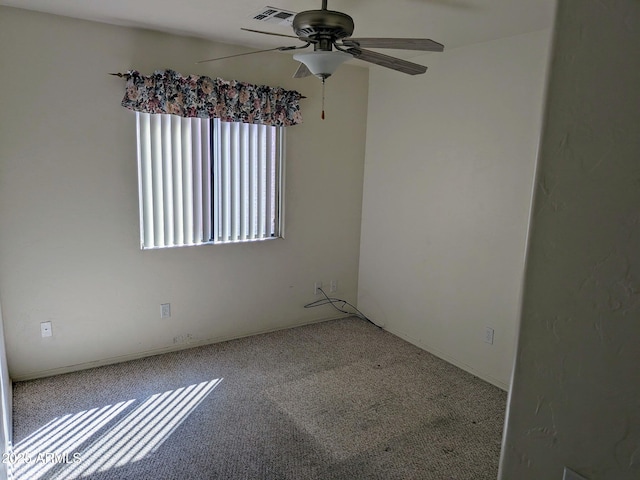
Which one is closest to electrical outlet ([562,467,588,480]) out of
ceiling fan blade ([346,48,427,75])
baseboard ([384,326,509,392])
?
ceiling fan blade ([346,48,427,75])

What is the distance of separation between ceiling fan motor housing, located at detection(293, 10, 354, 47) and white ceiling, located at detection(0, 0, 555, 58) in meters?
0.57

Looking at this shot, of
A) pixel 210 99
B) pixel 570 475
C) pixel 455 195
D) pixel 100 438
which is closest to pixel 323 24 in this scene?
pixel 210 99

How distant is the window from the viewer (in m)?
3.34

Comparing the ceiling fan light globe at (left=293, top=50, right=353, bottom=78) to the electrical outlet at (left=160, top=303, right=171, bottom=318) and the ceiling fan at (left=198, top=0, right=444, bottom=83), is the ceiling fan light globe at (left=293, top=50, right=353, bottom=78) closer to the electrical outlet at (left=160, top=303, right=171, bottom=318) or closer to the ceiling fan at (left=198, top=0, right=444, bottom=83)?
the ceiling fan at (left=198, top=0, right=444, bottom=83)

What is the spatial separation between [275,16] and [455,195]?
195 cm

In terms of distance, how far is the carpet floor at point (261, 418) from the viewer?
7.69 ft

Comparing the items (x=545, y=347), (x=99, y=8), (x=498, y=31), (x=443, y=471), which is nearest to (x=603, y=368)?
(x=545, y=347)

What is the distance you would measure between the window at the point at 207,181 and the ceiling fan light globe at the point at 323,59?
5.59 feet

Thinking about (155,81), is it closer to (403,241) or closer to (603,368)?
(403,241)

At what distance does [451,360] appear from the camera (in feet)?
12.1

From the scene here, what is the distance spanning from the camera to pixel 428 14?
8.57 ft

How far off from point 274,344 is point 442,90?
2666mm

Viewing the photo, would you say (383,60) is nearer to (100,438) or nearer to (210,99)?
(210,99)

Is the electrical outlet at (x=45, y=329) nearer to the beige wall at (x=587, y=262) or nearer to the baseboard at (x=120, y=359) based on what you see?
the baseboard at (x=120, y=359)
